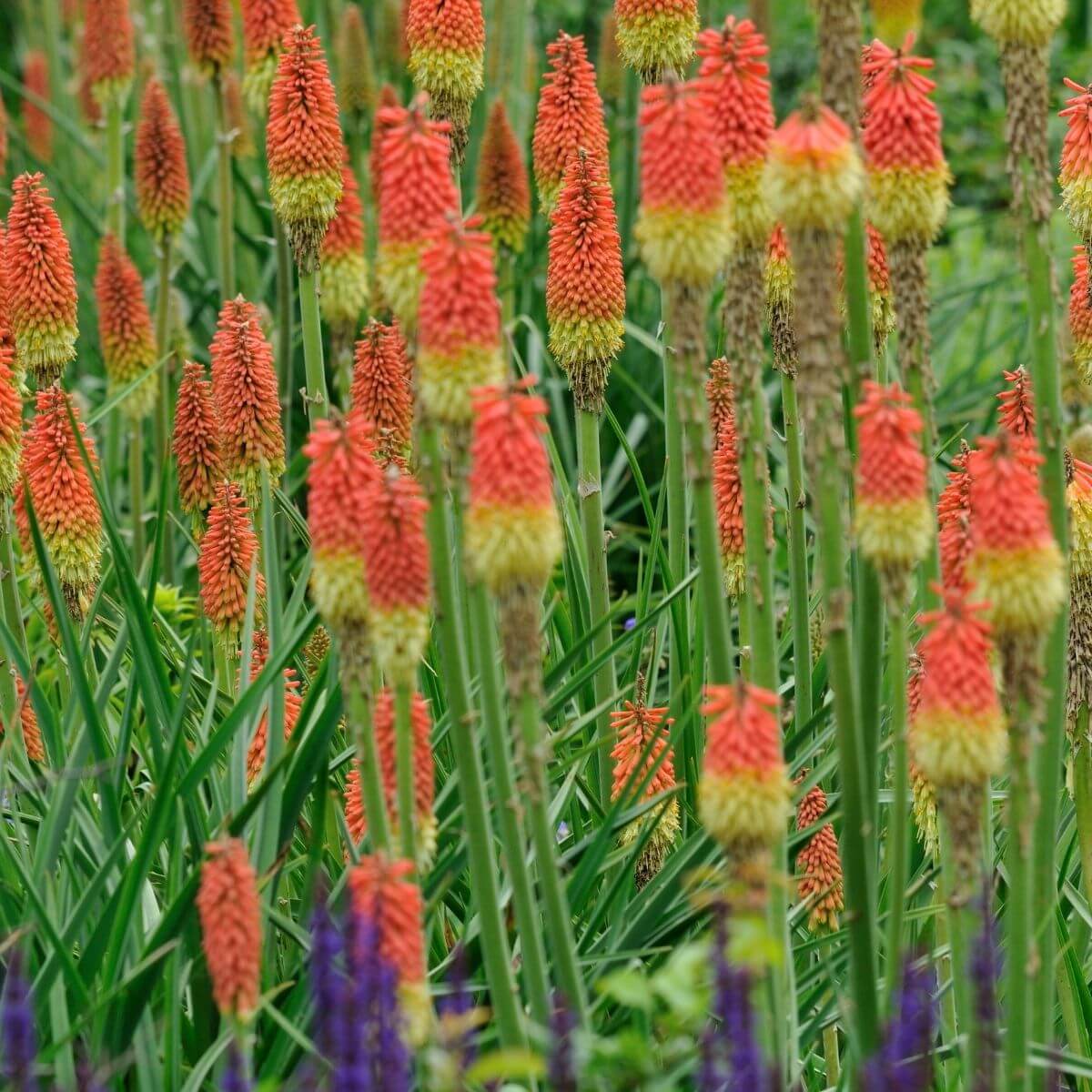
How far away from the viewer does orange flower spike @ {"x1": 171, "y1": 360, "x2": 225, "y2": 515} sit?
17.6 ft

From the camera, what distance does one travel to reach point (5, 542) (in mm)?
4805

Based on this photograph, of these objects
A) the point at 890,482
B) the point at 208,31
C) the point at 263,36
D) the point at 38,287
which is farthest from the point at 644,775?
the point at 208,31

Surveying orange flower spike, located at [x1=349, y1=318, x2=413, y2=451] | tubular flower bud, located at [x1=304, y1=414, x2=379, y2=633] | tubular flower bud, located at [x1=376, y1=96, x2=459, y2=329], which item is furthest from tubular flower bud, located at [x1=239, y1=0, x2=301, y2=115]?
tubular flower bud, located at [x1=304, y1=414, x2=379, y2=633]

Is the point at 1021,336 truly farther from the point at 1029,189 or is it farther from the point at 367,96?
the point at 1029,189

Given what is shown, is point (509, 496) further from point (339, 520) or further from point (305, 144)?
point (305, 144)

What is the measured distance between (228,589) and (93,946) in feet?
4.23

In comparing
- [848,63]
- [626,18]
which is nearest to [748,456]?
[848,63]

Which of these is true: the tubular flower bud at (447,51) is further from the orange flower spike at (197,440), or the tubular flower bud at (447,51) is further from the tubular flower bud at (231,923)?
the tubular flower bud at (231,923)

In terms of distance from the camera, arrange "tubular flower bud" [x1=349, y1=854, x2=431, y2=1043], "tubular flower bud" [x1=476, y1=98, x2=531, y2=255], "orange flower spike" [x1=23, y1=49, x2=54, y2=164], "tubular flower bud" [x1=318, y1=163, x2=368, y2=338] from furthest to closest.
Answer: "orange flower spike" [x1=23, y1=49, x2=54, y2=164], "tubular flower bud" [x1=476, y1=98, x2=531, y2=255], "tubular flower bud" [x1=318, y1=163, x2=368, y2=338], "tubular flower bud" [x1=349, y1=854, x2=431, y2=1043]

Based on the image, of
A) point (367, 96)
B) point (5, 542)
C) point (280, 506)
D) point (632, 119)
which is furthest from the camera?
point (632, 119)

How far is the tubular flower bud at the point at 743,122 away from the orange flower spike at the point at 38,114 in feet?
25.5

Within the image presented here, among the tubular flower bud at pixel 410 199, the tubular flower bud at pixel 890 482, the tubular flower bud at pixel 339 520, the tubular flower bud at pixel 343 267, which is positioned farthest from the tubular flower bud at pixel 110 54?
the tubular flower bud at pixel 890 482

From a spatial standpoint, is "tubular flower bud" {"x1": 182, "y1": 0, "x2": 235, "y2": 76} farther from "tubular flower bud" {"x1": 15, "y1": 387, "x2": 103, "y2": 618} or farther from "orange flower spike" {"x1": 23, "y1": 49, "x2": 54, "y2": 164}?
"orange flower spike" {"x1": 23, "y1": 49, "x2": 54, "y2": 164}

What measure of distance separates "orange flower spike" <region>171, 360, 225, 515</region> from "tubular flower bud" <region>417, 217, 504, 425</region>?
237cm
